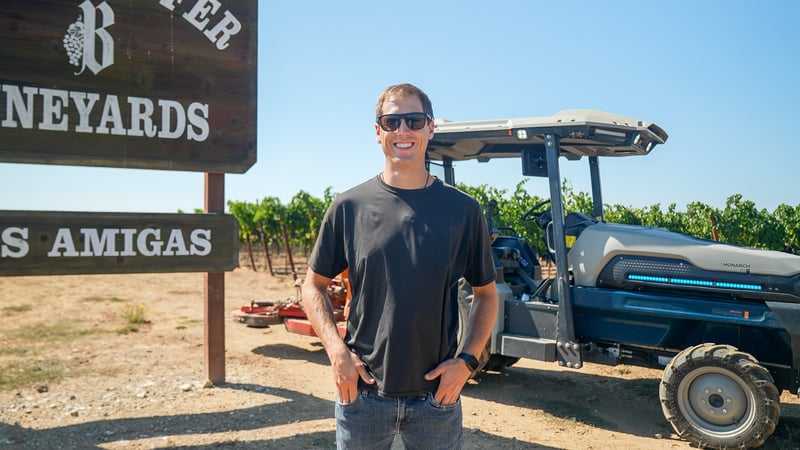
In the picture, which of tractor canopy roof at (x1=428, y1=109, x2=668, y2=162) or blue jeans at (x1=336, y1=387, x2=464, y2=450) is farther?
tractor canopy roof at (x1=428, y1=109, x2=668, y2=162)

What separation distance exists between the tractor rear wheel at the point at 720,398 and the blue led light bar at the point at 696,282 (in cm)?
46

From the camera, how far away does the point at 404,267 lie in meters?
1.83

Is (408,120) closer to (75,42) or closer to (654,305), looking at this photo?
(654,305)

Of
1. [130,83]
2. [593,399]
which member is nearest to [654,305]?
[593,399]

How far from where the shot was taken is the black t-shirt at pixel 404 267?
71.9 inches

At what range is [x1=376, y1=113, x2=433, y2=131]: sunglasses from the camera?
1926mm

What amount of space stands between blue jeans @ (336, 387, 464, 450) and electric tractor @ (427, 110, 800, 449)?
2.94 m

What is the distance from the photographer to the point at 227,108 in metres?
5.08

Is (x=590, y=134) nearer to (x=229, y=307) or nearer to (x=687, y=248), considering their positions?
(x=687, y=248)

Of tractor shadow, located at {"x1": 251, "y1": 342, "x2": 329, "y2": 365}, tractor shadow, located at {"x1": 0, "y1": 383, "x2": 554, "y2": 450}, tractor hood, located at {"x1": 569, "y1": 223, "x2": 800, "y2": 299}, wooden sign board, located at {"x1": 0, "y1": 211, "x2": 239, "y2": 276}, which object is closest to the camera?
tractor shadow, located at {"x1": 0, "y1": 383, "x2": 554, "y2": 450}

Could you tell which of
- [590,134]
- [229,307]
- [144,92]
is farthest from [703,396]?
[229,307]

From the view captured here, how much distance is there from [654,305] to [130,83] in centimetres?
450

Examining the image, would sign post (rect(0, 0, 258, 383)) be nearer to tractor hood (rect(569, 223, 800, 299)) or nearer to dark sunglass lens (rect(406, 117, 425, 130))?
tractor hood (rect(569, 223, 800, 299))

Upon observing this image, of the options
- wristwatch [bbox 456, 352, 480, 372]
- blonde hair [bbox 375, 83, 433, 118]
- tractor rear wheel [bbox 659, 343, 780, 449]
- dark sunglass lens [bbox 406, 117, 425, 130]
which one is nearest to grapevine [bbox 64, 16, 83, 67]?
blonde hair [bbox 375, 83, 433, 118]
